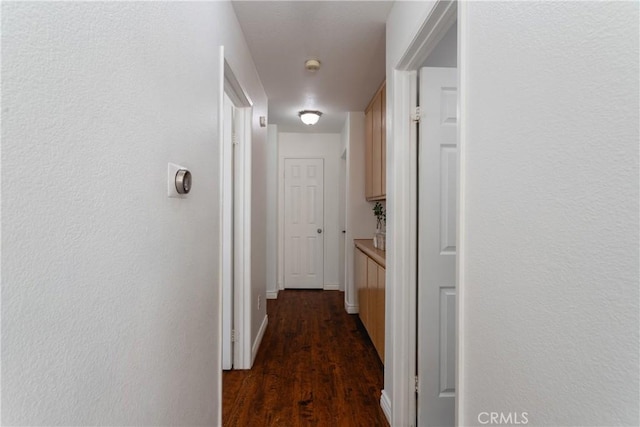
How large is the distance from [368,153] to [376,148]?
42cm

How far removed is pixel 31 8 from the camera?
0.56 meters

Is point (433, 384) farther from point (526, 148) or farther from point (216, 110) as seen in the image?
point (216, 110)

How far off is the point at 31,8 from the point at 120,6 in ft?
0.85

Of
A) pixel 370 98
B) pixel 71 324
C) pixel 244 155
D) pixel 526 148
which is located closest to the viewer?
pixel 71 324

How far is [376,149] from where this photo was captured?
3271 mm

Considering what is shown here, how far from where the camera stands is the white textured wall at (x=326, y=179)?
489cm

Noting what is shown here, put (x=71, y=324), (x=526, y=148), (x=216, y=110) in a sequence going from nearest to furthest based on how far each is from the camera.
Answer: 1. (x=71, y=324)
2. (x=526, y=148)
3. (x=216, y=110)

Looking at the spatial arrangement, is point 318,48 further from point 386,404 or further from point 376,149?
point 386,404

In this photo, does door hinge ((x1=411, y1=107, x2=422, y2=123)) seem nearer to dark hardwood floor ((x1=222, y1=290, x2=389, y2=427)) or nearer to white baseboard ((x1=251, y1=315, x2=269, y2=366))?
dark hardwood floor ((x1=222, y1=290, x2=389, y2=427))

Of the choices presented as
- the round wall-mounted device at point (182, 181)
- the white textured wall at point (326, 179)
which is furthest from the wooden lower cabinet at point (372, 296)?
the round wall-mounted device at point (182, 181)

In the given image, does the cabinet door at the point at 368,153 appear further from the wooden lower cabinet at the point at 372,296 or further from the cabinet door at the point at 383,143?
the wooden lower cabinet at the point at 372,296

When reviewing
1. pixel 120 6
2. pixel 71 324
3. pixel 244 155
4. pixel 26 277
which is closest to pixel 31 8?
pixel 120 6

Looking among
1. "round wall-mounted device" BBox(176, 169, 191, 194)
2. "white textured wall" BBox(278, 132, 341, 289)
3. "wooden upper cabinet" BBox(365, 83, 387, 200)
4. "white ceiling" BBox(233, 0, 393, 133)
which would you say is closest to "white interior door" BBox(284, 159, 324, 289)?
"white textured wall" BBox(278, 132, 341, 289)

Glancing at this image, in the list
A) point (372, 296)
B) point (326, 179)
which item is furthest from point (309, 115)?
point (372, 296)
